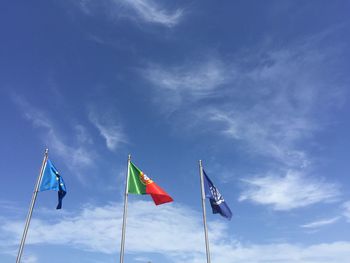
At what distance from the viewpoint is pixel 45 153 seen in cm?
3275

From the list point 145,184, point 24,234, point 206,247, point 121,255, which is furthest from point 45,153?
point 206,247

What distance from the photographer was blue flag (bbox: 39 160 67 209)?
105 feet

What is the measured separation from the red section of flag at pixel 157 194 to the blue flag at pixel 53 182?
8.42 meters

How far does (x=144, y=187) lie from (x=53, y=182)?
336 inches

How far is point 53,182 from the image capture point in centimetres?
3216

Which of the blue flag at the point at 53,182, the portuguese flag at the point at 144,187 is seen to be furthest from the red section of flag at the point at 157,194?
the blue flag at the point at 53,182

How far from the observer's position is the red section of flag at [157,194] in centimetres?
3044

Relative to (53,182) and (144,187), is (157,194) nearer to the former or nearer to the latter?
(144,187)

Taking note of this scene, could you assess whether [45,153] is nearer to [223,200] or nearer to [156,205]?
[156,205]

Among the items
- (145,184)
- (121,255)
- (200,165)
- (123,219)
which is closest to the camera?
(121,255)

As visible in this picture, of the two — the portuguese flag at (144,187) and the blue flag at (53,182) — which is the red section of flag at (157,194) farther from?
the blue flag at (53,182)

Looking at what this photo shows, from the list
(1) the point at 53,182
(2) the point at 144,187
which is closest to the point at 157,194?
(2) the point at 144,187

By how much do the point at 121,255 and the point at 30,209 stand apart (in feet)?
29.4

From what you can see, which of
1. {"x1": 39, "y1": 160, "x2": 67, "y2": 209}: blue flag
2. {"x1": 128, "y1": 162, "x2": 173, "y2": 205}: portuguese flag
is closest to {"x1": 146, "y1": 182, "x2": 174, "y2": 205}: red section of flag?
{"x1": 128, "y1": 162, "x2": 173, "y2": 205}: portuguese flag
